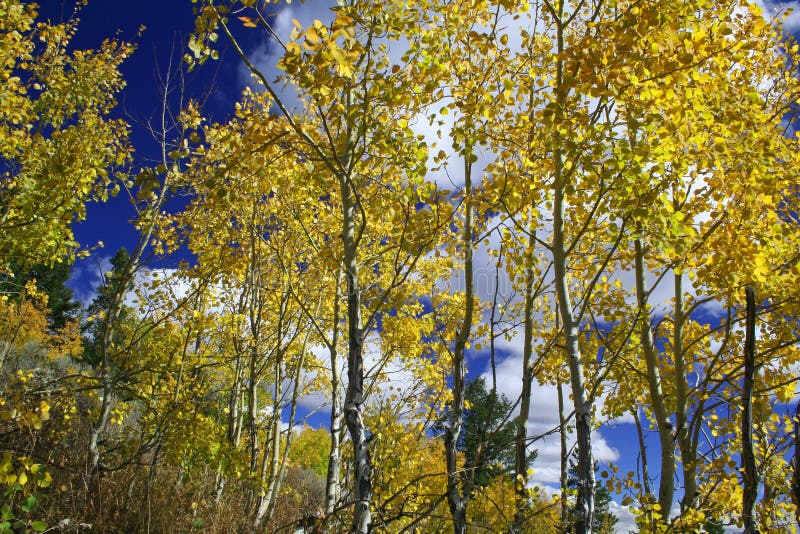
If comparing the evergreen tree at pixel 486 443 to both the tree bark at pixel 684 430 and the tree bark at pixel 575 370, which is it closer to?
the tree bark at pixel 575 370

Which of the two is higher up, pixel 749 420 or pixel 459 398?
pixel 459 398

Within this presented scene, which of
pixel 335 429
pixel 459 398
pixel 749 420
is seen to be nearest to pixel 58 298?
pixel 335 429

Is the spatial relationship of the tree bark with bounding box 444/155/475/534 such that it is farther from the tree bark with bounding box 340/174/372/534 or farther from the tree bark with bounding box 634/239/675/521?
the tree bark with bounding box 634/239/675/521

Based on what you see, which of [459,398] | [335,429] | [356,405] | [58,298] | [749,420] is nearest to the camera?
[749,420]

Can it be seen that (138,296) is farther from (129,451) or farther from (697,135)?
(697,135)

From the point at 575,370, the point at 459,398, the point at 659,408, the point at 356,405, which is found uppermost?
the point at 659,408

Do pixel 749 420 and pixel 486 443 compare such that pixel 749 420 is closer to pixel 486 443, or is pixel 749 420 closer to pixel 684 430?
pixel 486 443

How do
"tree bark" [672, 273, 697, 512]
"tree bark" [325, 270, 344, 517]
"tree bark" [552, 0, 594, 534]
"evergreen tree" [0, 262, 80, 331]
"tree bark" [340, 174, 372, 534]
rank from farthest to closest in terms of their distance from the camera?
"evergreen tree" [0, 262, 80, 331] → "tree bark" [325, 270, 344, 517] → "tree bark" [672, 273, 697, 512] → "tree bark" [552, 0, 594, 534] → "tree bark" [340, 174, 372, 534]

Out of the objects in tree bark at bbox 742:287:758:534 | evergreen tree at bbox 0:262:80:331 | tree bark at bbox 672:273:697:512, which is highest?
evergreen tree at bbox 0:262:80:331

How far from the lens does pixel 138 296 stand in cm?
615

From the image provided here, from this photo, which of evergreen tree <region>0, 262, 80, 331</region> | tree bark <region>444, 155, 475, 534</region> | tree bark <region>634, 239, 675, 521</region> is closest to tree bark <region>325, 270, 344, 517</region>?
tree bark <region>444, 155, 475, 534</region>

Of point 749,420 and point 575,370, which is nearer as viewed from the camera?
point 749,420

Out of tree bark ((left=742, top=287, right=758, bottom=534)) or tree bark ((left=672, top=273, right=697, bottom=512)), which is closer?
tree bark ((left=742, top=287, right=758, bottom=534))

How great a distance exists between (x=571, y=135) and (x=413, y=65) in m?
1.03
